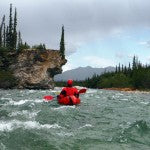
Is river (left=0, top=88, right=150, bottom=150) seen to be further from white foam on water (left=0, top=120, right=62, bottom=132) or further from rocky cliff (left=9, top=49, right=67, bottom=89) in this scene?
rocky cliff (left=9, top=49, right=67, bottom=89)

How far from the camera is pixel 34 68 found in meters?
90.2

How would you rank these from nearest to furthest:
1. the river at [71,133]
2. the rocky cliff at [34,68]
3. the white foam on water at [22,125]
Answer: the river at [71,133], the white foam on water at [22,125], the rocky cliff at [34,68]

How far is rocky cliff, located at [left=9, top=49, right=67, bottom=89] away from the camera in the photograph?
8881cm

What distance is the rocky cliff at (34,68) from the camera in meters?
88.8

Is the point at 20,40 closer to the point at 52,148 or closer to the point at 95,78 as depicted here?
the point at 95,78

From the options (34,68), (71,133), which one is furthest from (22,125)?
(34,68)

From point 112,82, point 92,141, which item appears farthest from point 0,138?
point 112,82

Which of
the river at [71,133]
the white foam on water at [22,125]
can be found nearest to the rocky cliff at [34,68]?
the river at [71,133]

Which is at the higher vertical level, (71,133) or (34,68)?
(34,68)

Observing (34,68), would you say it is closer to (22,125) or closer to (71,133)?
(22,125)

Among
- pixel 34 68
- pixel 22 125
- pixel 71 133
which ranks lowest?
pixel 71 133

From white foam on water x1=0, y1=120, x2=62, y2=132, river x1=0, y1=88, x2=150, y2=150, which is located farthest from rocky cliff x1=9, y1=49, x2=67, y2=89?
white foam on water x1=0, y1=120, x2=62, y2=132

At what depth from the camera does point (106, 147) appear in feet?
49.3

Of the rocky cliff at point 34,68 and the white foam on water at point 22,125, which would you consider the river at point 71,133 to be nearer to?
the white foam on water at point 22,125
